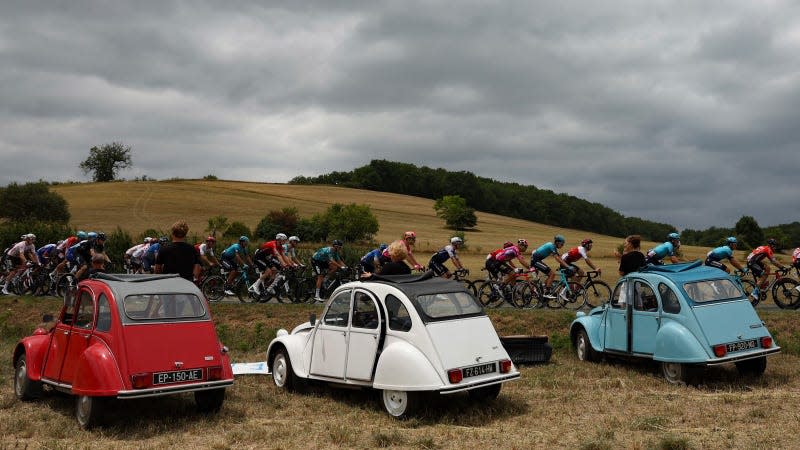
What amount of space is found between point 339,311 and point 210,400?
6.89 ft

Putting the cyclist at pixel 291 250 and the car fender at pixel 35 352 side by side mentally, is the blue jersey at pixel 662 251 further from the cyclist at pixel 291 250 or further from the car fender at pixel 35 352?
the car fender at pixel 35 352

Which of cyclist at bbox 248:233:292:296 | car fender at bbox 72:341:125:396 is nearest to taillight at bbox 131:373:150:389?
car fender at bbox 72:341:125:396

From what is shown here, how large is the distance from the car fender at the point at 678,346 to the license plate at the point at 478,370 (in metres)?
3.30

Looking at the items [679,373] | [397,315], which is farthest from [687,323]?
[397,315]

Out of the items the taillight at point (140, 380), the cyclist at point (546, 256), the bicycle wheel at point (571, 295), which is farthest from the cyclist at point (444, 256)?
the taillight at point (140, 380)

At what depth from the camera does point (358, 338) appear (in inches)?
375

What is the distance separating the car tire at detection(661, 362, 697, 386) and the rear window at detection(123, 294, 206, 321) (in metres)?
7.02

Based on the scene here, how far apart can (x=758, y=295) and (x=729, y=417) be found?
11.3 meters

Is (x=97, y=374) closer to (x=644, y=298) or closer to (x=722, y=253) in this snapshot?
(x=644, y=298)

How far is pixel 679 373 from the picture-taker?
35.0ft

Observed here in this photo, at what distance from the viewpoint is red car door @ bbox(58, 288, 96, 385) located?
28.9 ft

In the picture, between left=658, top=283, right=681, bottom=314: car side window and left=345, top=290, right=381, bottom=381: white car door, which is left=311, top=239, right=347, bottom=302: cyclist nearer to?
left=345, top=290, right=381, bottom=381: white car door

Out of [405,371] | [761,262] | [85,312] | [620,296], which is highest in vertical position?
[761,262]

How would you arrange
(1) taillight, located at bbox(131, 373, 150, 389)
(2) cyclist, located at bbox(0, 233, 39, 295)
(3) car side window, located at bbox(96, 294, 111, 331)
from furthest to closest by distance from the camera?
(2) cyclist, located at bbox(0, 233, 39, 295) < (3) car side window, located at bbox(96, 294, 111, 331) < (1) taillight, located at bbox(131, 373, 150, 389)
